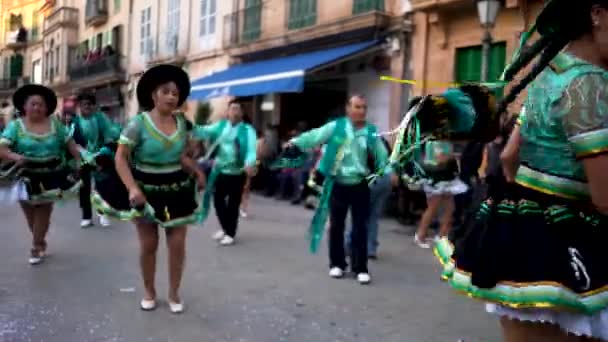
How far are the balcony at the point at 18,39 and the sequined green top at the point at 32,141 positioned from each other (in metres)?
47.6

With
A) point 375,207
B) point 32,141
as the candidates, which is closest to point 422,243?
point 375,207

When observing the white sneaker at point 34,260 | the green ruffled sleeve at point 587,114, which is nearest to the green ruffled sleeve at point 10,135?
the white sneaker at point 34,260

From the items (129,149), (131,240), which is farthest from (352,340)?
(131,240)

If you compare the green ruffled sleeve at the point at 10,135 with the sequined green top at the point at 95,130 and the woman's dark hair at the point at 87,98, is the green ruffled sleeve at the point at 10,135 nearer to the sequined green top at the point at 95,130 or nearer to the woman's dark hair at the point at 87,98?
the sequined green top at the point at 95,130

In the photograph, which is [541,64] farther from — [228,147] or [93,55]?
[93,55]

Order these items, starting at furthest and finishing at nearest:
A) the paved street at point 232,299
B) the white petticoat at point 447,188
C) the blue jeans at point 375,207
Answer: the white petticoat at point 447,188
the blue jeans at point 375,207
the paved street at point 232,299

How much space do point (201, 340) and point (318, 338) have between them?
2.39 feet

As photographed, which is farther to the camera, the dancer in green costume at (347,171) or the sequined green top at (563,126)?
the dancer in green costume at (347,171)

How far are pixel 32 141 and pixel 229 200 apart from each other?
2.41 m

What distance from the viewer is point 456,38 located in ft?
38.3

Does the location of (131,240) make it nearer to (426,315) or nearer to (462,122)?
(426,315)

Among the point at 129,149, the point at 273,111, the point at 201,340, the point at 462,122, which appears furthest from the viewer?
the point at 273,111

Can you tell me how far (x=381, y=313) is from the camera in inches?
173

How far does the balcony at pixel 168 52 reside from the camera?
22156 millimetres
